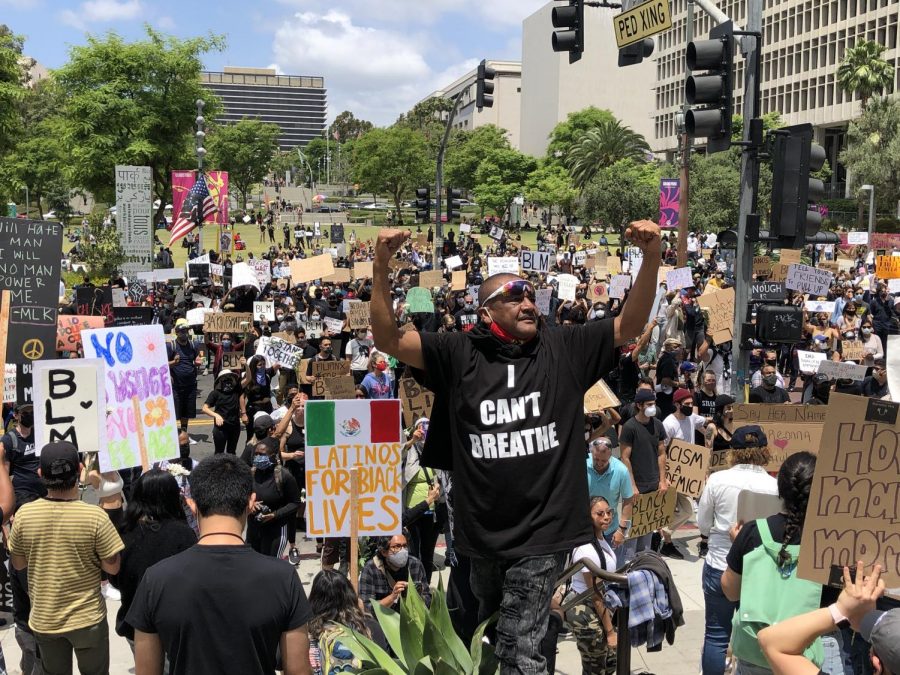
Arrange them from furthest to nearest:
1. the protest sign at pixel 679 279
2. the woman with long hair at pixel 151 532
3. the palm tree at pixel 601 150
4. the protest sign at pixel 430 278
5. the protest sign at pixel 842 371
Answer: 1. the palm tree at pixel 601 150
2. the protest sign at pixel 430 278
3. the protest sign at pixel 679 279
4. the protest sign at pixel 842 371
5. the woman with long hair at pixel 151 532

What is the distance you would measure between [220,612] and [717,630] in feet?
10.9

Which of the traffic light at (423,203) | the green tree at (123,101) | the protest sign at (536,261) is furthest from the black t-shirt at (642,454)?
the green tree at (123,101)

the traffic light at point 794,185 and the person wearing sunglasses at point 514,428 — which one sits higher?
the traffic light at point 794,185

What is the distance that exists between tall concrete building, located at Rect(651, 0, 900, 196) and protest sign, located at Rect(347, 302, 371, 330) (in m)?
53.0

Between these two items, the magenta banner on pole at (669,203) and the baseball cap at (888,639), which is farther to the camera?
the magenta banner on pole at (669,203)

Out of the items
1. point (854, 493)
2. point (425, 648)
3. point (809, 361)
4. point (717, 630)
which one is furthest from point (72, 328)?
point (854, 493)

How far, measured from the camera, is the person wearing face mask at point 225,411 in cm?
1141

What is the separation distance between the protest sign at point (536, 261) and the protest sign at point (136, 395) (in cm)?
1770

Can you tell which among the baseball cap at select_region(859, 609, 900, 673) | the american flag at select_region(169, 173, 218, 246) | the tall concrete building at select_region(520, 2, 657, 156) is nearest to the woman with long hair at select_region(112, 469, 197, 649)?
the baseball cap at select_region(859, 609, 900, 673)

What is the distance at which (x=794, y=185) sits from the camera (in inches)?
360

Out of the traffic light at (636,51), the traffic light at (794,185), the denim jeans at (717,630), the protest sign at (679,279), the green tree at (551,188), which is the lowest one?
the denim jeans at (717,630)

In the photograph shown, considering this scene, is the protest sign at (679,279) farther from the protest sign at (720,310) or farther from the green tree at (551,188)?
the green tree at (551,188)

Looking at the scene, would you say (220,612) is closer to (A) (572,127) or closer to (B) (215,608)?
(B) (215,608)

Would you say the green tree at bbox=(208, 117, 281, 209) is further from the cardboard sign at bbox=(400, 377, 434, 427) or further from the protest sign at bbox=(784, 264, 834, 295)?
the cardboard sign at bbox=(400, 377, 434, 427)
